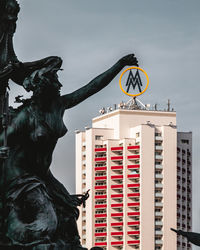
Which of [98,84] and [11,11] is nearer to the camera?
[98,84]

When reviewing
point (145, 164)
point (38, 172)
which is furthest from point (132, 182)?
point (38, 172)

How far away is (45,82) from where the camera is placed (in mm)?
12609

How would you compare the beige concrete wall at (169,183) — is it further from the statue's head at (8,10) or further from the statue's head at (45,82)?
the statue's head at (45,82)

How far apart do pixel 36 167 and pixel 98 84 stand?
4.59ft

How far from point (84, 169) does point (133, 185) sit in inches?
502

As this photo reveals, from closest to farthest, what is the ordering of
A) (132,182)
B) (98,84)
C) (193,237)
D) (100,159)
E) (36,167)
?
(36,167), (98,84), (193,237), (132,182), (100,159)

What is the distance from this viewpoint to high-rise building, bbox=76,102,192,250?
15900cm

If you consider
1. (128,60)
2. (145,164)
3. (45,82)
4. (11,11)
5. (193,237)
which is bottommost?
(193,237)

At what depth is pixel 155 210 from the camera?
161 meters

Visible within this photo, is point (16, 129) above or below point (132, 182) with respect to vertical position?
above

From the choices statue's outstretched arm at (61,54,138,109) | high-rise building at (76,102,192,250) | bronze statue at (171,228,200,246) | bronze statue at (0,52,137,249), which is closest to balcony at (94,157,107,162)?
high-rise building at (76,102,192,250)

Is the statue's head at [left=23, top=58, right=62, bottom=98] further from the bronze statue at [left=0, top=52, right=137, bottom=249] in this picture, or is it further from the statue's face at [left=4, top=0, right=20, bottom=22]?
the statue's face at [left=4, top=0, right=20, bottom=22]

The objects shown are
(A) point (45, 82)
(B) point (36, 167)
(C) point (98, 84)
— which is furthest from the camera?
(C) point (98, 84)

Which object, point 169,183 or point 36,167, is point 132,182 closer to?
point 169,183
